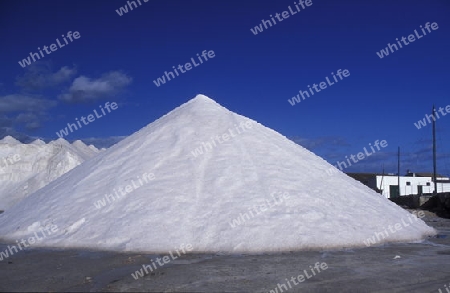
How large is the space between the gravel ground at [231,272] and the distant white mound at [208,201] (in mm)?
554

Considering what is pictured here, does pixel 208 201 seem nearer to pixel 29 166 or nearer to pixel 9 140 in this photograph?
pixel 29 166

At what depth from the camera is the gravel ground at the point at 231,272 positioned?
4777mm

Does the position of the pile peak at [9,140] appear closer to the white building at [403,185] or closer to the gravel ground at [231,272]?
the white building at [403,185]

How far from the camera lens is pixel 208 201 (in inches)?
328

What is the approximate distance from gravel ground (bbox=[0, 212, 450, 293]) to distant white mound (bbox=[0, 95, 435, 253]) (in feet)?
1.82

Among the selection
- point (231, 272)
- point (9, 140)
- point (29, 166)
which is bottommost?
point (231, 272)

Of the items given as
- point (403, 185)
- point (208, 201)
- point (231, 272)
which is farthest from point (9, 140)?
point (231, 272)

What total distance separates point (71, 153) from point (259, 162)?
3145cm

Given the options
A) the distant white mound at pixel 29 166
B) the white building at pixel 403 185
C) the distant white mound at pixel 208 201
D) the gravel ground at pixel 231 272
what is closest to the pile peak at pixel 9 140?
the distant white mound at pixel 29 166

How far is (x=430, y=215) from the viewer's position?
20.0 metres

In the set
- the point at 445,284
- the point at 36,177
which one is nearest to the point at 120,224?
the point at 445,284

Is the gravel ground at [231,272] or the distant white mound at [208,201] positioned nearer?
the gravel ground at [231,272]

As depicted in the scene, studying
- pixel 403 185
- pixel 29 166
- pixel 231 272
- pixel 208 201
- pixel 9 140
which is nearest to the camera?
pixel 231 272

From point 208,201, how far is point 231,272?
2938 millimetres
